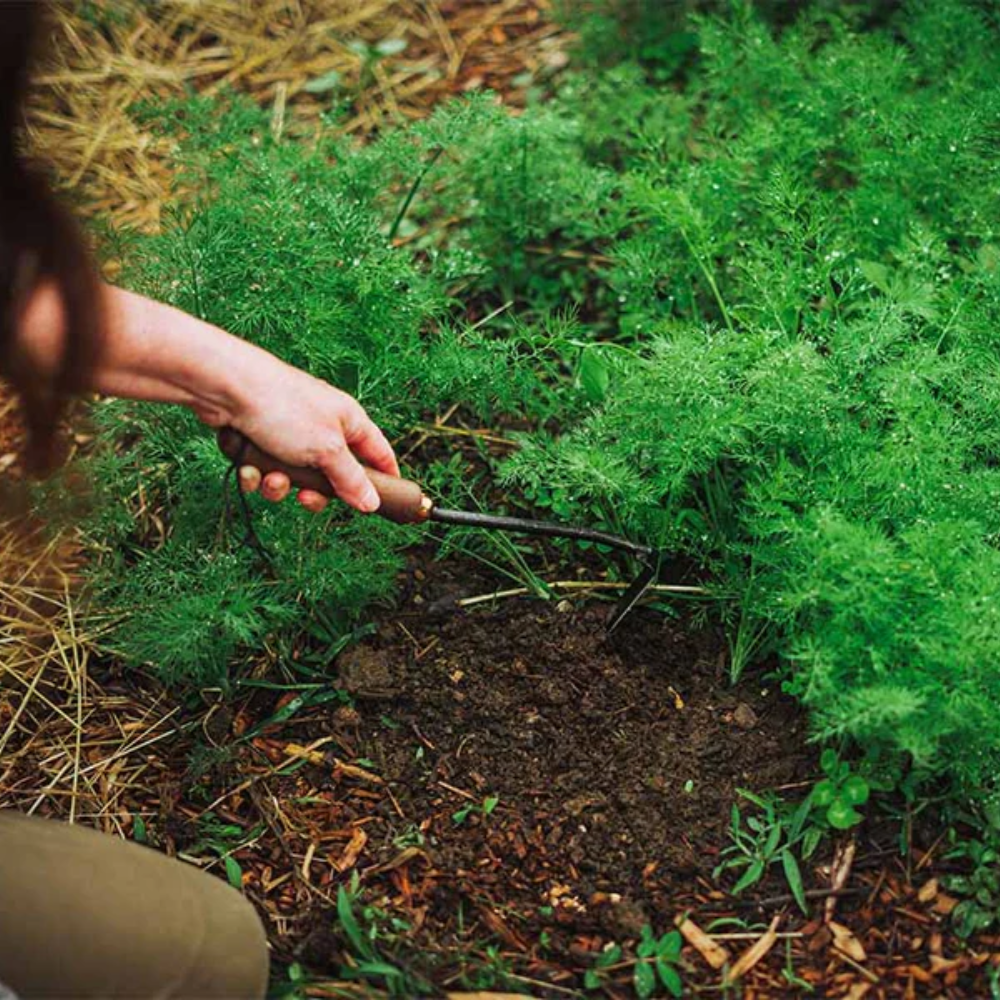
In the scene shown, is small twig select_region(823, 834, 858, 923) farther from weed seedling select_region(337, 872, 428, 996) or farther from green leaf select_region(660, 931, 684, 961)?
weed seedling select_region(337, 872, 428, 996)

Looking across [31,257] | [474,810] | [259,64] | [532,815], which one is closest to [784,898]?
[532,815]

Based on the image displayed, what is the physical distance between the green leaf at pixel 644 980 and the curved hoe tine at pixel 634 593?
Answer: 74cm

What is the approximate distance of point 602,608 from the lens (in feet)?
9.50

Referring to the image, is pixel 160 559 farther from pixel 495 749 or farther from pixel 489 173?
pixel 489 173

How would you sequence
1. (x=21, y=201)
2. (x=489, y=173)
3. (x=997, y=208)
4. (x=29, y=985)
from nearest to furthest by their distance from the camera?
(x=21, y=201) < (x=29, y=985) < (x=997, y=208) < (x=489, y=173)

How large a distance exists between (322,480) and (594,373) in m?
0.83

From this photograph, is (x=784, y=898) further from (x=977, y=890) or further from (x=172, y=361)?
(x=172, y=361)

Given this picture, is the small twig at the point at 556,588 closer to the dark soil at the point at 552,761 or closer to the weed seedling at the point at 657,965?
the dark soil at the point at 552,761

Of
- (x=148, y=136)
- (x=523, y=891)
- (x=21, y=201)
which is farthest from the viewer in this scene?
(x=148, y=136)

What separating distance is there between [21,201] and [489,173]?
72.4 inches

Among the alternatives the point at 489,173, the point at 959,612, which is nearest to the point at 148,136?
the point at 489,173

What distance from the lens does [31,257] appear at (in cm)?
180

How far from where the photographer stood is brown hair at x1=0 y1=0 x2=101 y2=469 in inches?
67.4

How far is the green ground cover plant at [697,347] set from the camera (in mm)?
2451
